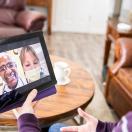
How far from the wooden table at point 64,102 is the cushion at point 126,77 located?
0.36 meters

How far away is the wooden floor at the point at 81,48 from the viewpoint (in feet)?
10.4

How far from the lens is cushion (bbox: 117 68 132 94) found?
6.25 feet

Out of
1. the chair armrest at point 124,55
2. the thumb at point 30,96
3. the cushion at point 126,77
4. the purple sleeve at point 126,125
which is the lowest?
the cushion at point 126,77

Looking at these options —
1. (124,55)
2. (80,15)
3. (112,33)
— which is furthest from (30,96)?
(80,15)

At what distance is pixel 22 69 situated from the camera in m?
1.01

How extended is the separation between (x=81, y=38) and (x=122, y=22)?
1.48 m

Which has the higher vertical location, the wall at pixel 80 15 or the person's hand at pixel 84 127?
the person's hand at pixel 84 127

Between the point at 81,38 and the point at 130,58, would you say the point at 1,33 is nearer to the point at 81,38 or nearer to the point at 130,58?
the point at 130,58

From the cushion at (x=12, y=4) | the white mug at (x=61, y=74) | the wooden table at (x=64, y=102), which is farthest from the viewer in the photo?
the cushion at (x=12, y=4)

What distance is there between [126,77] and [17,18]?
1.77m

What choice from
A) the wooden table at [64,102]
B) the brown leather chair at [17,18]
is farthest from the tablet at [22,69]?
the brown leather chair at [17,18]

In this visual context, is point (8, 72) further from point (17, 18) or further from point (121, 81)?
point (17, 18)

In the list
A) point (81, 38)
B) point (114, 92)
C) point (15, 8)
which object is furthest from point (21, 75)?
point (81, 38)

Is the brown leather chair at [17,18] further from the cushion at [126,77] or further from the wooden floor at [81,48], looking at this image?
the cushion at [126,77]
